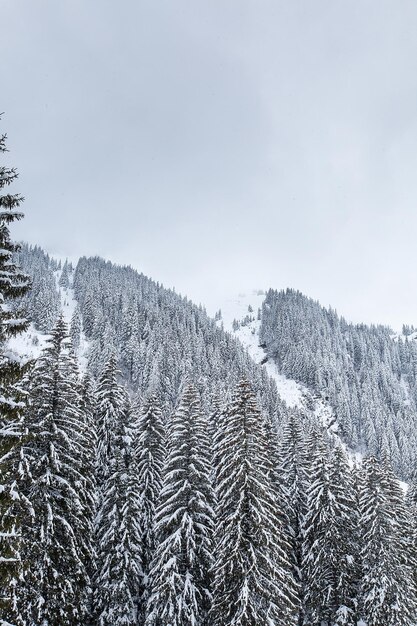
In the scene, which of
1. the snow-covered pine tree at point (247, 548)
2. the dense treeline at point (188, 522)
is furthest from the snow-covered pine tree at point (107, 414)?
the snow-covered pine tree at point (247, 548)

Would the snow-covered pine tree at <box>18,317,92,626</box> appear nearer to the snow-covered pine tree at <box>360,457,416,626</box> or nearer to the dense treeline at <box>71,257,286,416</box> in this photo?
the snow-covered pine tree at <box>360,457,416,626</box>

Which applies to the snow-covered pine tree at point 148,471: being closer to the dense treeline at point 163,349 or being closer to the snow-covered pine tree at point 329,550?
the snow-covered pine tree at point 329,550

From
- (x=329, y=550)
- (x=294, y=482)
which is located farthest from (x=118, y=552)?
(x=294, y=482)

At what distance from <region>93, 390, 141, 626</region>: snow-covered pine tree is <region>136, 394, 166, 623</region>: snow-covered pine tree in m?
1.16

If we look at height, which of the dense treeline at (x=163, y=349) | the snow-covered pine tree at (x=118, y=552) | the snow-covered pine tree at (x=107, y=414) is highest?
the dense treeline at (x=163, y=349)

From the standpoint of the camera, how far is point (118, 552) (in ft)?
92.4

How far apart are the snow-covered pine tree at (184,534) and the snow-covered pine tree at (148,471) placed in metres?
3.57

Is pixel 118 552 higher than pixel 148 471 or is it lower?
lower

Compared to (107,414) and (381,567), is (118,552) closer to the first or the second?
(107,414)

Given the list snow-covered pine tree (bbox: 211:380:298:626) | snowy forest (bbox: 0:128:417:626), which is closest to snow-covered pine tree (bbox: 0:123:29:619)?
snowy forest (bbox: 0:128:417:626)

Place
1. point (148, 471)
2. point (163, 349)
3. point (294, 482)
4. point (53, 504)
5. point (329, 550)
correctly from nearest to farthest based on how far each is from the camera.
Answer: point (53, 504), point (329, 550), point (148, 471), point (294, 482), point (163, 349)

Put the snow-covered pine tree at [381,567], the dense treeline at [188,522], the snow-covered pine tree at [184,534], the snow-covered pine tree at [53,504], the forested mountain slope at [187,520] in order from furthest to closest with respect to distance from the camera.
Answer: the snow-covered pine tree at [381,567]
the snow-covered pine tree at [184,534]
the dense treeline at [188,522]
the forested mountain slope at [187,520]
the snow-covered pine tree at [53,504]

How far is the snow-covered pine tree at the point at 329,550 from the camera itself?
2994 centimetres

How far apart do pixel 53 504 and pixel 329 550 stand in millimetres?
20087
